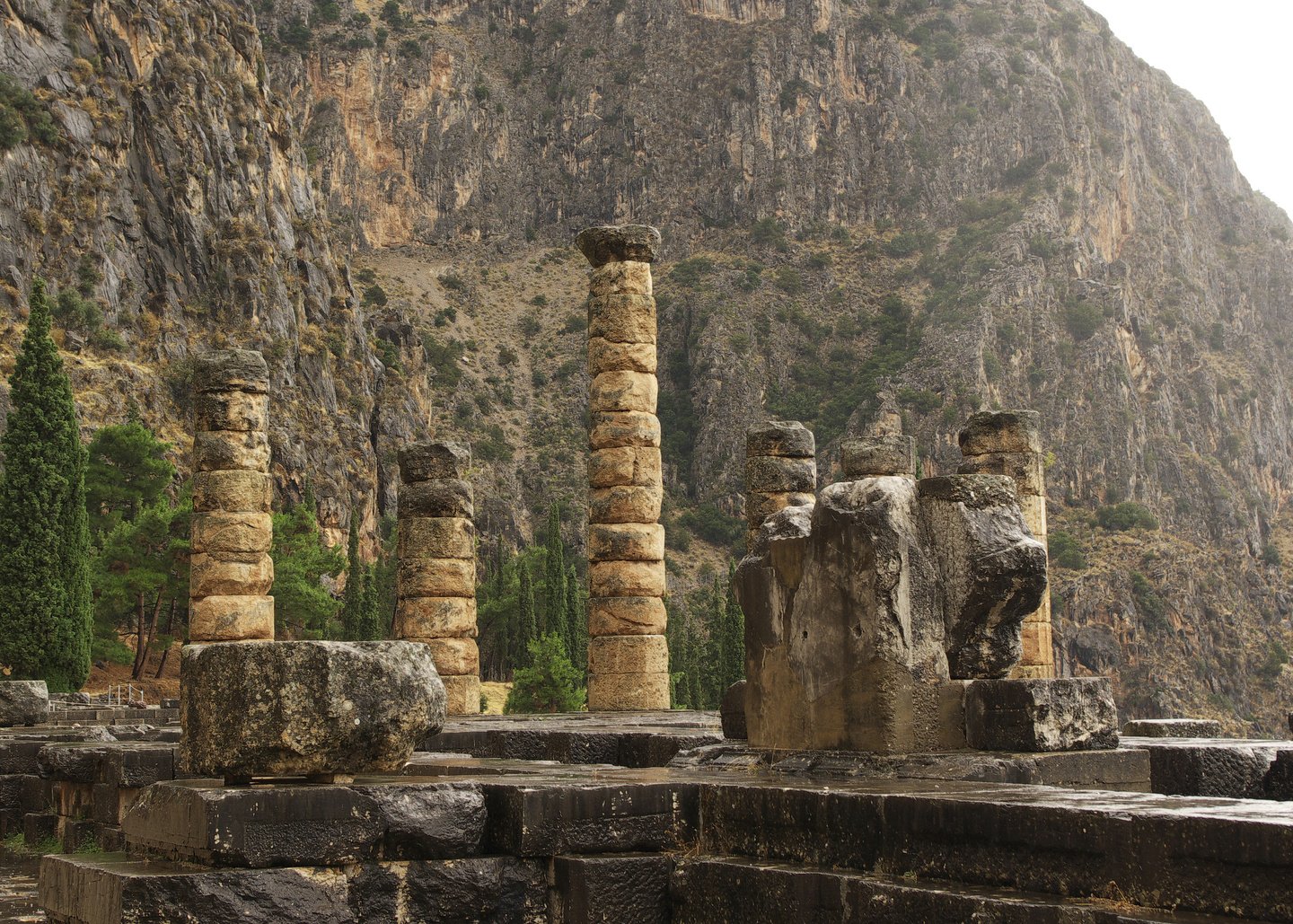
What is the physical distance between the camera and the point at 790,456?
20578mm

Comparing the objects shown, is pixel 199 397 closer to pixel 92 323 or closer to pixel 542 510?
pixel 92 323

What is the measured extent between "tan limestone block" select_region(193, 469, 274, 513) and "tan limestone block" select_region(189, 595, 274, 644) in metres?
1.21

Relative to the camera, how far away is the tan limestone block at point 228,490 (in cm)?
2102

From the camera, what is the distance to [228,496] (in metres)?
21.0

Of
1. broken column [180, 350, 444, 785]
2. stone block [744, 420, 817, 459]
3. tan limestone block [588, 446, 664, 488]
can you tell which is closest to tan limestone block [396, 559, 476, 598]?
tan limestone block [588, 446, 664, 488]

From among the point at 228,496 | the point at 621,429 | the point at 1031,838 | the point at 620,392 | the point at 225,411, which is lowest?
the point at 1031,838

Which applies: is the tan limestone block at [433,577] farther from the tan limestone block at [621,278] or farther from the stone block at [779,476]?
the tan limestone block at [621,278]

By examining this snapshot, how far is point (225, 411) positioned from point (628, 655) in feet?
20.3

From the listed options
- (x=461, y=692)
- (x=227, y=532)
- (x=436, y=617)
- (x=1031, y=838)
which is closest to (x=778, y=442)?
(x=436, y=617)

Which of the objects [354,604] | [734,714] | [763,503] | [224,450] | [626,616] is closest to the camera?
[734,714]

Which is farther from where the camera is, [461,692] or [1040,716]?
[461,692]

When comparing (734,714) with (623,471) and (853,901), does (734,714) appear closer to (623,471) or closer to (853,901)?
(853,901)

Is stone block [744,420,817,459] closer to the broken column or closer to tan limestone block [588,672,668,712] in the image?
tan limestone block [588,672,668,712]

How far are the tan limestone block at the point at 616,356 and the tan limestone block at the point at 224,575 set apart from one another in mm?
5260
